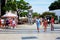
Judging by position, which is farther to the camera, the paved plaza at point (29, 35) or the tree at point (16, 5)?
the tree at point (16, 5)

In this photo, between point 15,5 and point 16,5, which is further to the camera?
point 16,5

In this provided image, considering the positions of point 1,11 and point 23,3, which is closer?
point 1,11

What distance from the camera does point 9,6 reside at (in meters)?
54.7

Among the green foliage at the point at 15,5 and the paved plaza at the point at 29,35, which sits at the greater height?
the green foliage at the point at 15,5

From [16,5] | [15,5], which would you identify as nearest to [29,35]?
[15,5]

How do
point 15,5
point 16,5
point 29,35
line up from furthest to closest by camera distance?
1. point 16,5
2. point 15,5
3. point 29,35

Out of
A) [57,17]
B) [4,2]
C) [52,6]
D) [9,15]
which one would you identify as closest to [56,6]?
[52,6]

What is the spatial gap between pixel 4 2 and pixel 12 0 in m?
3.80

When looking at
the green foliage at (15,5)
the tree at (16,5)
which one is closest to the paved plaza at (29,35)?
the green foliage at (15,5)

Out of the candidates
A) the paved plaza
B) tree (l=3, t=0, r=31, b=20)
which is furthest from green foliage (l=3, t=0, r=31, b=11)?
the paved plaza

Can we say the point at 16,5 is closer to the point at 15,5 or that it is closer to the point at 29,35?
the point at 15,5

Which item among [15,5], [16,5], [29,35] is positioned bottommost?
[29,35]

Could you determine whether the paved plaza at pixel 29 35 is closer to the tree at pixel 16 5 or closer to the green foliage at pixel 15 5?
the green foliage at pixel 15 5

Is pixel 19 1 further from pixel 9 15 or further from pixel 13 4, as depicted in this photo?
pixel 9 15
